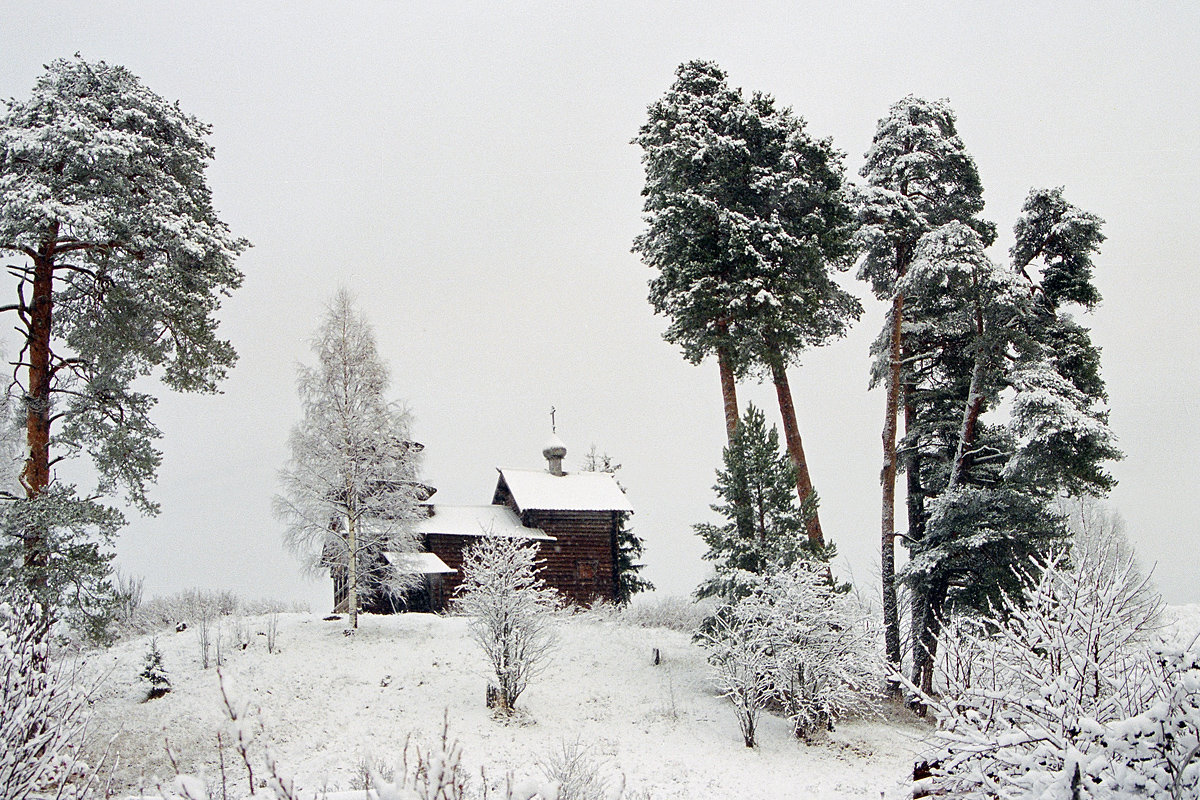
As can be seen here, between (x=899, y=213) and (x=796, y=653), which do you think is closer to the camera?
(x=796, y=653)

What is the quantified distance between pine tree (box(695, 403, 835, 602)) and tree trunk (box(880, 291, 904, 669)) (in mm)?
2858

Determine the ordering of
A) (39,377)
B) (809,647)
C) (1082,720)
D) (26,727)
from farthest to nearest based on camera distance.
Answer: (809,647), (39,377), (26,727), (1082,720)

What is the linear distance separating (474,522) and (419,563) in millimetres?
5727

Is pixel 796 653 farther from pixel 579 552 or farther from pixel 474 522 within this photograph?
pixel 474 522

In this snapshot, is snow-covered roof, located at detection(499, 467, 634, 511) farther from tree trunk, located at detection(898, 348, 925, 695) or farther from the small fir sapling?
the small fir sapling

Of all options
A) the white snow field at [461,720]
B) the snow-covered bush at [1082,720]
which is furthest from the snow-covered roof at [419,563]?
the snow-covered bush at [1082,720]

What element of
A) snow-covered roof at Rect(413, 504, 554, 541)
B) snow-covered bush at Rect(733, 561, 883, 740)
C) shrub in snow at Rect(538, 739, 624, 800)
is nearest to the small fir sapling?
shrub in snow at Rect(538, 739, 624, 800)

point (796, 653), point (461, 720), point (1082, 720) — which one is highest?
point (1082, 720)

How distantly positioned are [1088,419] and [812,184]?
8.25 metres

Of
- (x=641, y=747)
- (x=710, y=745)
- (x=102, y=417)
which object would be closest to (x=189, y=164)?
(x=102, y=417)

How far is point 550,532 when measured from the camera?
94.4 feet

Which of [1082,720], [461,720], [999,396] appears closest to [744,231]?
[999,396]

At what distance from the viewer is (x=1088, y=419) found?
15.6 metres

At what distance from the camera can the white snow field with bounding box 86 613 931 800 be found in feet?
42.3
